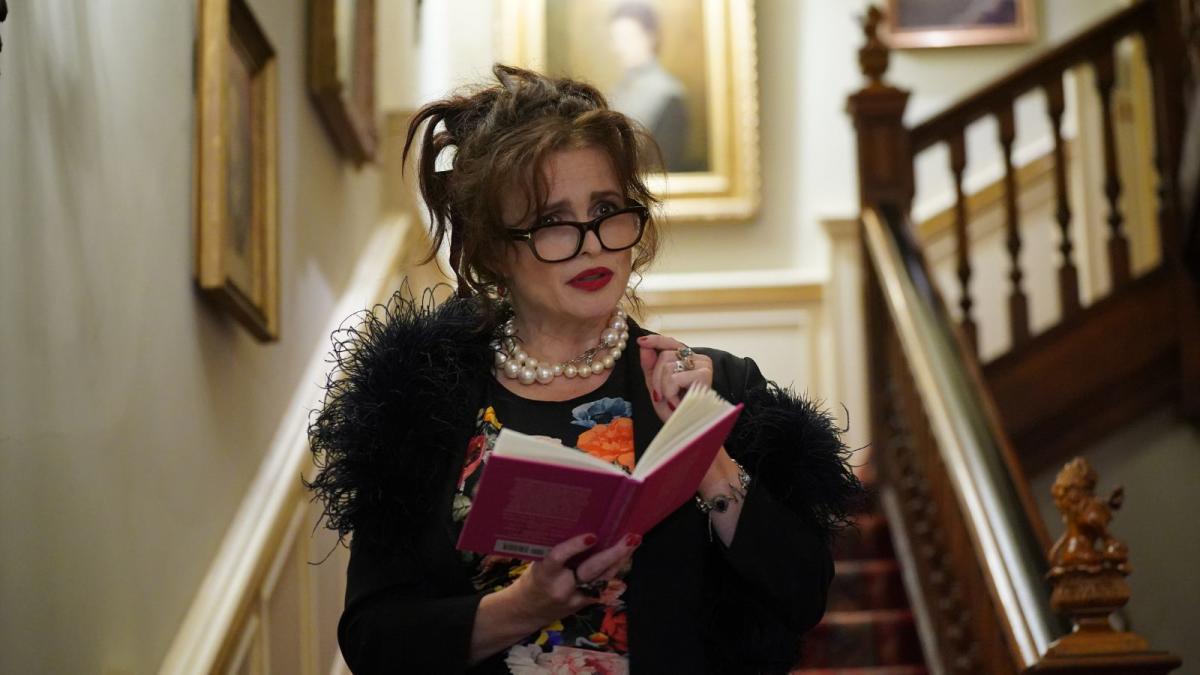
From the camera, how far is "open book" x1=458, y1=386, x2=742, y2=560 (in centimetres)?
164

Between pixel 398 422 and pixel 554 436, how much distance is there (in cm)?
21

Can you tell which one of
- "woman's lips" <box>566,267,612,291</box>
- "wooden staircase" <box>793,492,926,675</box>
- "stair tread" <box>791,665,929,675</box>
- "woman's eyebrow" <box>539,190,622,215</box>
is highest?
"woman's eyebrow" <box>539,190,622,215</box>

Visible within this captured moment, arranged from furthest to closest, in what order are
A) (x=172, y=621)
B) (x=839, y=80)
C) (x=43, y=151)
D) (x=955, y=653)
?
(x=839, y=80), (x=955, y=653), (x=172, y=621), (x=43, y=151)

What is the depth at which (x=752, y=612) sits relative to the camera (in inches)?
77.0

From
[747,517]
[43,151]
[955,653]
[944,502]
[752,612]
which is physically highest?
[43,151]

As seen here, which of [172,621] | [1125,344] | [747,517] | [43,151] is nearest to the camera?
[747,517]

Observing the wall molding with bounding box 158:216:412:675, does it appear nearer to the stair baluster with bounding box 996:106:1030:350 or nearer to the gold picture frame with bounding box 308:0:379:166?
the gold picture frame with bounding box 308:0:379:166

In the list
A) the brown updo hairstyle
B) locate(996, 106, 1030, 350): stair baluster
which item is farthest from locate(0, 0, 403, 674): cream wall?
locate(996, 106, 1030, 350): stair baluster

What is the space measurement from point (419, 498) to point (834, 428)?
56cm

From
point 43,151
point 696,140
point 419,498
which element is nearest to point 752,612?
point 419,498

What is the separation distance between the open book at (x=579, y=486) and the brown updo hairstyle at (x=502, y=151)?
15.1 inches

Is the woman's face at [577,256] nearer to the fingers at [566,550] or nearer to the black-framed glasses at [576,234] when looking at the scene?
the black-framed glasses at [576,234]

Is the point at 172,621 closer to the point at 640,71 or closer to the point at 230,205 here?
the point at 230,205

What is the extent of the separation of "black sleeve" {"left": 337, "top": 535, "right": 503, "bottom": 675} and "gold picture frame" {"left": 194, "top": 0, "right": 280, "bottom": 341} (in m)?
1.23
